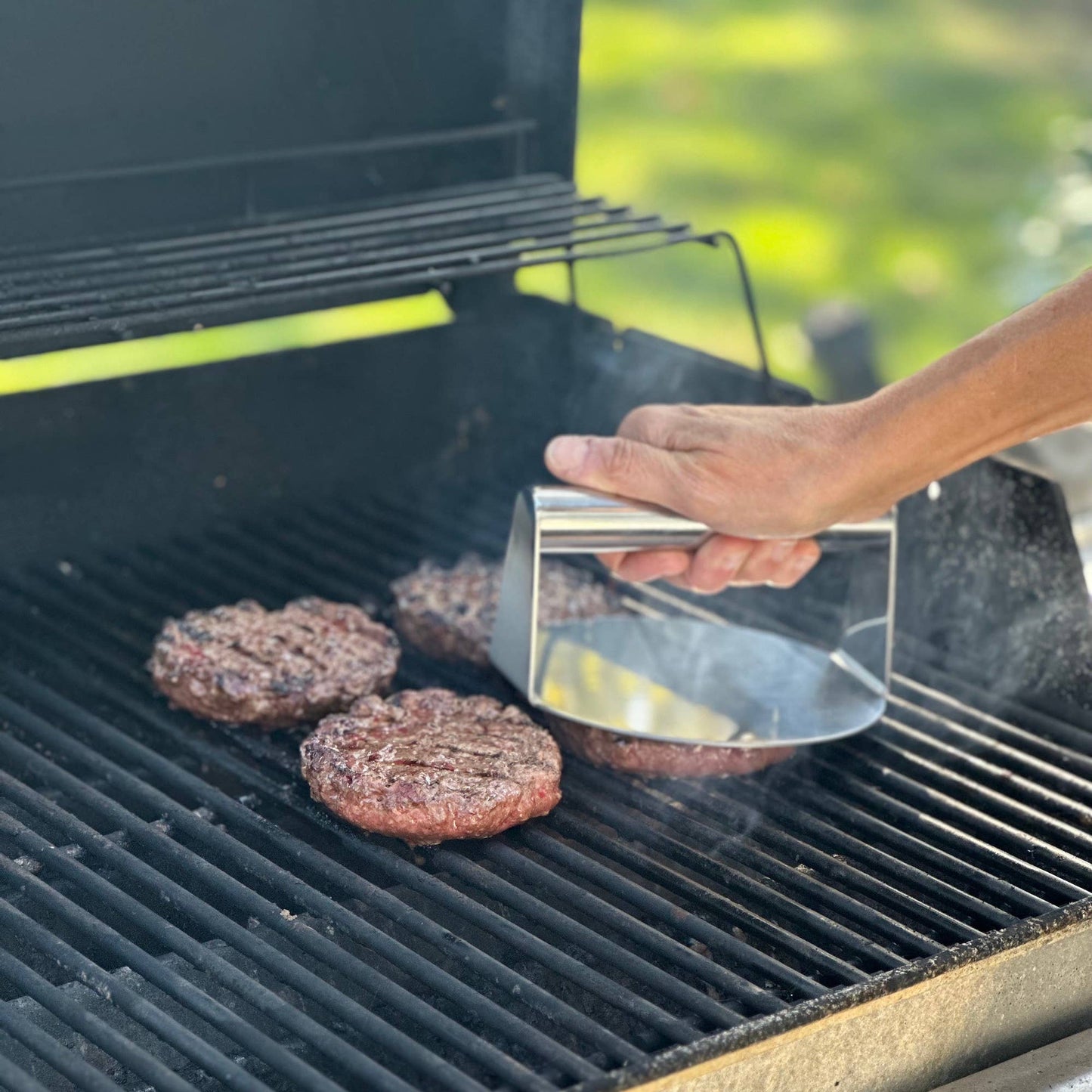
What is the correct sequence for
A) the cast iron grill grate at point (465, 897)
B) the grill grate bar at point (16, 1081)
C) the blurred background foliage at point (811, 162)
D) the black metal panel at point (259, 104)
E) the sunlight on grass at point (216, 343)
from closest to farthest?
the grill grate bar at point (16, 1081), the cast iron grill grate at point (465, 897), the black metal panel at point (259, 104), the sunlight on grass at point (216, 343), the blurred background foliage at point (811, 162)

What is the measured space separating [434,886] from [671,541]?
710 millimetres

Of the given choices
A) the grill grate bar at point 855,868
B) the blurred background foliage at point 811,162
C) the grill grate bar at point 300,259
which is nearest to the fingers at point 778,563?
the grill grate bar at point 855,868

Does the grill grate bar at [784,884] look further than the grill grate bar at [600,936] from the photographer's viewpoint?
Yes

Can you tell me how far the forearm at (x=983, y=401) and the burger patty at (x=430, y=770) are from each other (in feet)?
2.27

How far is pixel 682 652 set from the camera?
9.66 ft

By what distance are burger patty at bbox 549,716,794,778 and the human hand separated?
36 centimetres

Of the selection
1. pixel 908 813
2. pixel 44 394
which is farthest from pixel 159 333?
pixel 908 813

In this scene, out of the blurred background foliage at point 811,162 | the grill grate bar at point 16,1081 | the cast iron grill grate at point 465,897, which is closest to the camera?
the grill grate bar at point 16,1081

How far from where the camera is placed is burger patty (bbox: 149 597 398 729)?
8.82ft

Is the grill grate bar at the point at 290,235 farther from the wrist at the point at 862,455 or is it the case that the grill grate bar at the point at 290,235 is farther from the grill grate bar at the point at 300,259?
the wrist at the point at 862,455

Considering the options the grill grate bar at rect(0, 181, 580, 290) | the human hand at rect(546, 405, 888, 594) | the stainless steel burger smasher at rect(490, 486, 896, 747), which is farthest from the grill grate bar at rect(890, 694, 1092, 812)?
the grill grate bar at rect(0, 181, 580, 290)

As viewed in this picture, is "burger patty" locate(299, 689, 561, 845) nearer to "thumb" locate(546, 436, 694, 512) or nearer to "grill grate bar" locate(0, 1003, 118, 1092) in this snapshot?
"thumb" locate(546, 436, 694, 512)

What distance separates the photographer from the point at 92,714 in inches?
108

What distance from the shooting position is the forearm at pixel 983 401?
2.34 metres
